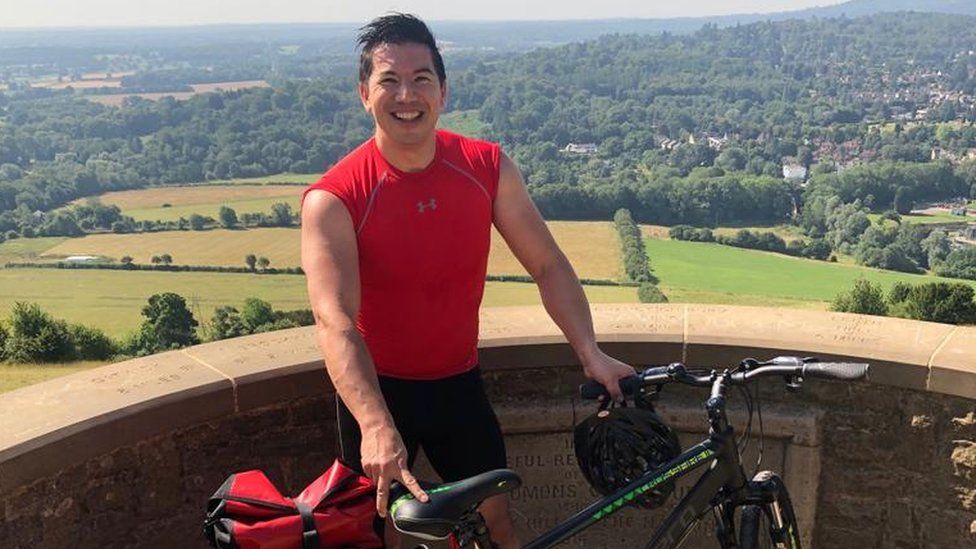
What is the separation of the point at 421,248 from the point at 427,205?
12 cm

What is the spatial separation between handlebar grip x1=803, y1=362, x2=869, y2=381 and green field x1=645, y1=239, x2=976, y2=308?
31.0 m

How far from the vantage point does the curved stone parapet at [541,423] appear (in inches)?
117

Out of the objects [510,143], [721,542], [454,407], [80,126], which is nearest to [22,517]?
[454,407]

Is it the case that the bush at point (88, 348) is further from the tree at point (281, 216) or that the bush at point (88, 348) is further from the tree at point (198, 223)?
the tree at point (198, 223)

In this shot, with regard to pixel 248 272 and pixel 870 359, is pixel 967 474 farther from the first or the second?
pixel 248 272

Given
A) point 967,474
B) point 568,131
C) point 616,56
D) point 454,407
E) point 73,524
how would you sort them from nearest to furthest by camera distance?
point 454,407 → point 73,524 → point 967,474 → point 568,131 → point 616,56

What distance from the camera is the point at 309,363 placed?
332 cm

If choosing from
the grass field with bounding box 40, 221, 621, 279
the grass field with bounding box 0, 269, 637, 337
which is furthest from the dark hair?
the grass field with bounding box 40, 221, 621, 279

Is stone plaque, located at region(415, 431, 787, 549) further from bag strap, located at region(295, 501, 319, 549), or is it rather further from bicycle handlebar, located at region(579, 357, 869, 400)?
bag strap, located at region(295, 501, 319, 549)

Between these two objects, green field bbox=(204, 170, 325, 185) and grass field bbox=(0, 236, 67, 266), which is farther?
green field bbox=(204, 170, 325, 185)

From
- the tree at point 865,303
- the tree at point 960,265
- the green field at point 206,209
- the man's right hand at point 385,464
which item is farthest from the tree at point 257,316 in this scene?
the green field at point 206,209

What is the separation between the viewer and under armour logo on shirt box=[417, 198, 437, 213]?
2555 mm

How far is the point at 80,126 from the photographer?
9469 centimetres

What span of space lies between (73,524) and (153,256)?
48.9m
